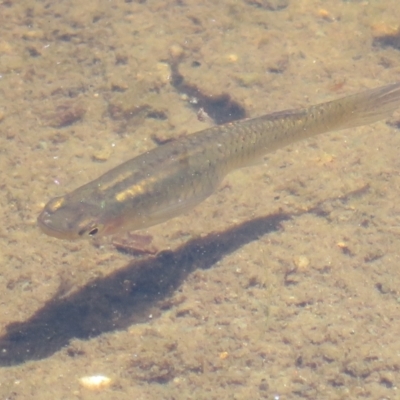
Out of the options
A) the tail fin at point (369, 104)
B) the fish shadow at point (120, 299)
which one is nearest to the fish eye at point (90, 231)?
the fish shadow at point (120, 299)

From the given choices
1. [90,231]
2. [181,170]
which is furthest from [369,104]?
[90,231]

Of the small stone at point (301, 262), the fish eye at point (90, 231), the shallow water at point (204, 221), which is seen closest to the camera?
the fish eye at point (90, 231)

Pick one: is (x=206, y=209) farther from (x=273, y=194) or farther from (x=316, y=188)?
(x=316, y=188)

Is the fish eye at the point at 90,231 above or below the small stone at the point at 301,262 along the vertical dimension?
above

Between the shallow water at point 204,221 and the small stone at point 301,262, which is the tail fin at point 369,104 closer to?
the shallow water at point 204,221

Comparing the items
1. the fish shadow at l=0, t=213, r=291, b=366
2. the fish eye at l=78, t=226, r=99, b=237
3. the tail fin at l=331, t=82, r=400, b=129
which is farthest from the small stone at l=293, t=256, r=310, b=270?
the fish eye at l=78, t=226, r=99, b=237

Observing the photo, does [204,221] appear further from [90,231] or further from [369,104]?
[369,104]

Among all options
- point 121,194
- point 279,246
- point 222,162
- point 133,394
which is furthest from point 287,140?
point 133,394
